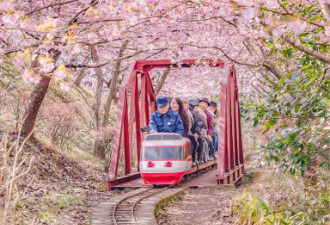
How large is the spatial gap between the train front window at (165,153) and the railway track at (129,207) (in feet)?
2.53

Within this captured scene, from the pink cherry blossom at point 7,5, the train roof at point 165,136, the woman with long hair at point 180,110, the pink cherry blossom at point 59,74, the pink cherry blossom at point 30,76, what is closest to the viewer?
the pink cherry blossom at point 59,74

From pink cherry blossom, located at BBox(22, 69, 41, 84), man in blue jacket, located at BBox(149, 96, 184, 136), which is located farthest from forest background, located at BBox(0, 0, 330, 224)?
man in blue jacket, located at BBox(149, 96, 184, 136)

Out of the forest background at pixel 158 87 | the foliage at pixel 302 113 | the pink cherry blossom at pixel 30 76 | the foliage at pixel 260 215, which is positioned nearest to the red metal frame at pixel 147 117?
the forest background at pixel 158 87

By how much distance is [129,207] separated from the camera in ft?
28.5

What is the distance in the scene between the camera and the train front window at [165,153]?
1079 cm

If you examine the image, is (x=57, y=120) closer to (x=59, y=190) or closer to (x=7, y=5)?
(x=59, y=190)

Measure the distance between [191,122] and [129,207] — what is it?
5.36 m

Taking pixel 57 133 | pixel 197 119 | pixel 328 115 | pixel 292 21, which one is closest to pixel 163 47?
pixel 197 119

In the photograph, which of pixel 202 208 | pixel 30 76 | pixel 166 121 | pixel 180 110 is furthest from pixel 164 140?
pixel 30 76

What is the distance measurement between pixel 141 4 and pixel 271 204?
404cm

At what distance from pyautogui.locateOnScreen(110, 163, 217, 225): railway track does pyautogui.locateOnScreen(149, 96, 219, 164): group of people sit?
5.01 feet

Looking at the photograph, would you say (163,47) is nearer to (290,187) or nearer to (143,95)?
(143,95)

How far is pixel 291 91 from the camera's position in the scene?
717cm

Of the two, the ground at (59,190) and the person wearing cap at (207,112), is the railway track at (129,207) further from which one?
the person wearing cap at (207,112)
